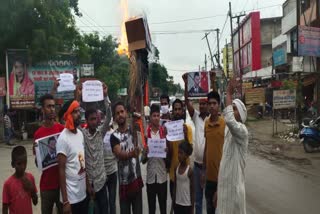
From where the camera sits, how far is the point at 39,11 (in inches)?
957

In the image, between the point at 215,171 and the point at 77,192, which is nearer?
the point at 77,192

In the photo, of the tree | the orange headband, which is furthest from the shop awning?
the orange headband

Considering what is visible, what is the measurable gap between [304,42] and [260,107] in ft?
55.8

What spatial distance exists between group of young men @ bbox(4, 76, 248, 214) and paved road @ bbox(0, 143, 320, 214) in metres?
2.05

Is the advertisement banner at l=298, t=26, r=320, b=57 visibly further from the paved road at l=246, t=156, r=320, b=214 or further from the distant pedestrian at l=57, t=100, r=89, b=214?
the distant pedestrian at l=57, t=100, r=89, b=214

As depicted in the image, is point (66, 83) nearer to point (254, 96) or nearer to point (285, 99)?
point (285, 99)

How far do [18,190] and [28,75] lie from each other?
21899 mm

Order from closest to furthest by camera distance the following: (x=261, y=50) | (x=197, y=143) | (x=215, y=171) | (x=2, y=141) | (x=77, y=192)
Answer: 1. (x=77, y=192)
2. (x=215, y=171)
3. (x=197, y=143)
4. (x=2, y=141)
5. (x=261, y=50)

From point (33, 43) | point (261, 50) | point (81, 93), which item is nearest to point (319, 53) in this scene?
point (33, 43)

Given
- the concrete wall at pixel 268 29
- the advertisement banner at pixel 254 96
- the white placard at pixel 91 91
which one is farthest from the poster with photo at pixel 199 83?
the concrete wall at pixel 268 29

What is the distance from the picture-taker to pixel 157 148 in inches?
216

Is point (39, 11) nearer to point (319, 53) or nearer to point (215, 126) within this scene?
point (319, 53)

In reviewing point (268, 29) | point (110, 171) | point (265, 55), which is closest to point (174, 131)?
point (110, 171)

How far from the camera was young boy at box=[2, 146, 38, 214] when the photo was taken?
4242mm
